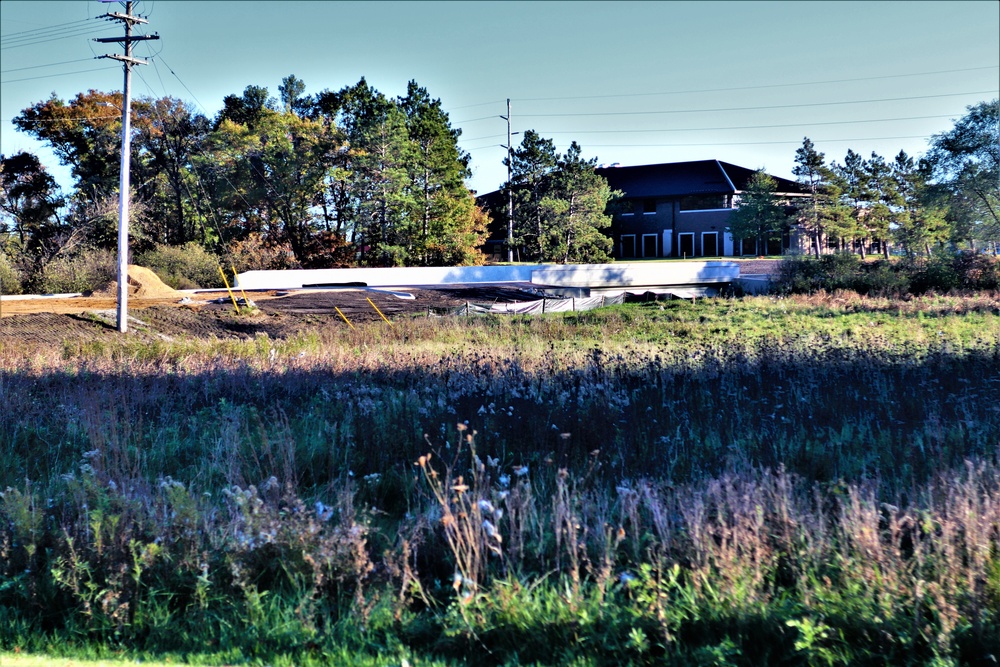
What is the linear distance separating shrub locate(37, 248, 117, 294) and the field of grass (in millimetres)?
27403

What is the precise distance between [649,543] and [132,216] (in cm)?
4183

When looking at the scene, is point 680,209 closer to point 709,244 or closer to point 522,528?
point 709,244

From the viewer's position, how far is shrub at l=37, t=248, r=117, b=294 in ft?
111

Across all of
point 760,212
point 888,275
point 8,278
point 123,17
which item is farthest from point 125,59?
point 760,212

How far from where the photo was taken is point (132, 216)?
41.5 m

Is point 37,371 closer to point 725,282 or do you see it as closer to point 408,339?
point 408,339

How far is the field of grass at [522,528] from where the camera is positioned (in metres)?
3.92

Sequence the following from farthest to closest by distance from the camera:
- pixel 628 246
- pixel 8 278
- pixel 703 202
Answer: pixel 628 246 < pixel 703 202 < pixel 8 278

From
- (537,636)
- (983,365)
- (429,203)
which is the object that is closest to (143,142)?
(429,203)

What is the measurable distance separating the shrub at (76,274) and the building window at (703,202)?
39.7 metres

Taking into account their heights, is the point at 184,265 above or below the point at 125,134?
below

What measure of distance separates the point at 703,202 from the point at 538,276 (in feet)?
97.8

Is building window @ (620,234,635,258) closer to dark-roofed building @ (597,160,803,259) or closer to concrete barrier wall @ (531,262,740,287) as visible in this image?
dark-roofed building @ (597,160,803,259)

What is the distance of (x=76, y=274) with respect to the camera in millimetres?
34094
